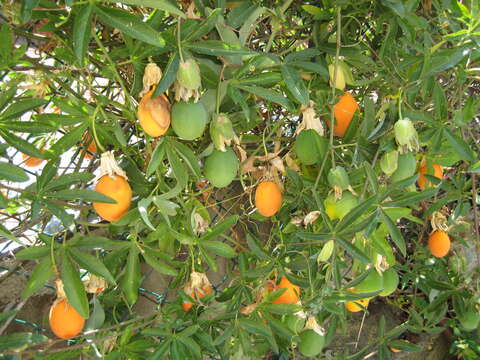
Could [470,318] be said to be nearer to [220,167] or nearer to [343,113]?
[343,113]

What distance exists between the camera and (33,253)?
97 cm

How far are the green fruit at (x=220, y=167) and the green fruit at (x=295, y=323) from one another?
0.41 metres

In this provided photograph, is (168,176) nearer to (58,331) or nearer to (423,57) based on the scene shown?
(58,331)

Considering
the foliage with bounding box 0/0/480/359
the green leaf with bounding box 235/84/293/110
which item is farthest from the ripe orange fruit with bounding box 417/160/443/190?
the green leaf with bounding box 235/84/293/110

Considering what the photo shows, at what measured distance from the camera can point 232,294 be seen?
122 cm

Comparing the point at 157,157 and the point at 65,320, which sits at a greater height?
the point at 157,157

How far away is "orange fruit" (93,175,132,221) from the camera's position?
985 millimetres

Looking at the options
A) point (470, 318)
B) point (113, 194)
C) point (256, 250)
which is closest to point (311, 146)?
point (256, 250)

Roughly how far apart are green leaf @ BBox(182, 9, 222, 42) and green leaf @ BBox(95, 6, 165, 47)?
3.0 inches

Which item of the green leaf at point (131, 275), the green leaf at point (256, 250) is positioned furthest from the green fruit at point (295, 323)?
the green leaf at point (131, 275)

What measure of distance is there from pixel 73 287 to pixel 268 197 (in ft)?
1.41

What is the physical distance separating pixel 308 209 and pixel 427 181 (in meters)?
0.31

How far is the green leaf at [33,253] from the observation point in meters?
0.96

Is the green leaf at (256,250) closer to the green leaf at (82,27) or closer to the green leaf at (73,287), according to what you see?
the green leaf at (73,287)
